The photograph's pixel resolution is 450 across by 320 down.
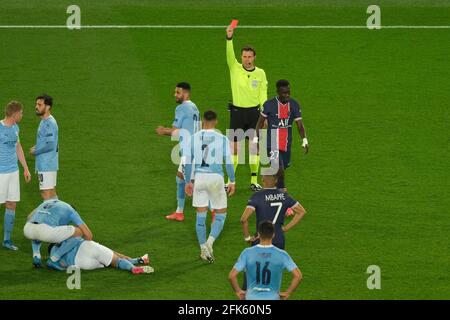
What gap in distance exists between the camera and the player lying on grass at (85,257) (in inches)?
746

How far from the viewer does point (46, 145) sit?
67.1ft

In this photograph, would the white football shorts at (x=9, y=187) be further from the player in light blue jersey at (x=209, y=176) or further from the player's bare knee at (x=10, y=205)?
the player in light blue jersey at (x=209, y=176)

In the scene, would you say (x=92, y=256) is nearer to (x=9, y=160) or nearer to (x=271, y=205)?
(x=9, y=160)

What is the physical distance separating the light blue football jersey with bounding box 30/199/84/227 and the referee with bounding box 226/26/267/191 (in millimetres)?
5721

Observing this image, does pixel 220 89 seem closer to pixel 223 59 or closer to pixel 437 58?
pixel 223 59

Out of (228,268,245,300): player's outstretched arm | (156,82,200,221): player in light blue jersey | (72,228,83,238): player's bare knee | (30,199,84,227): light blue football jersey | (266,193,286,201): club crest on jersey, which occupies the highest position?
(156,82,200,221): player in light blue jersey

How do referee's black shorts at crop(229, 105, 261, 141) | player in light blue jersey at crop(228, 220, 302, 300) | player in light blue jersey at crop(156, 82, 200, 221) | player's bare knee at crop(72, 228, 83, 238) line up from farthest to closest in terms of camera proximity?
1. referee's black shorts at crop(229, 105, 261, 141)
2. player in light blue jersey at crop(156, 82, 200, 221)
3. player's bare knee at crop(72, 228, 83, 238)
4. player in light blue jersey at crop(228, 220, 302, 300)

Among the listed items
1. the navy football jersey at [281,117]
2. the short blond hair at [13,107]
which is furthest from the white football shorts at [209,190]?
the short blond hair at [13,107]

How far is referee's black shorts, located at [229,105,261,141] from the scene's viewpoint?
23781 mm

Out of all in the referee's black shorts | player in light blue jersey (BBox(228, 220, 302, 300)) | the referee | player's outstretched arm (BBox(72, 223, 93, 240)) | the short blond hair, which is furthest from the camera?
the referee's black shorts

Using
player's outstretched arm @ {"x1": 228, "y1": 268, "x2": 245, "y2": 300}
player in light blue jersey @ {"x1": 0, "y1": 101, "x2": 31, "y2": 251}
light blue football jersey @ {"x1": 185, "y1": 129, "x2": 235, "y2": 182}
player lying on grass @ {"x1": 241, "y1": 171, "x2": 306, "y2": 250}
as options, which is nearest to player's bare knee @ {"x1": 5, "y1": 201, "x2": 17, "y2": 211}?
player in light blue jersey @ {"x1": 0, "y1": 101, "x2": 31, "y2": 251}

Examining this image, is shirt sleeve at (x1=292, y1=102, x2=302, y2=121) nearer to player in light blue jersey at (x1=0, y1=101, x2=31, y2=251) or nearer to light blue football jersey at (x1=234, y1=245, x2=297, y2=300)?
player in light blue jersey at (x1=0, y1=101, x2=31, y2=251)

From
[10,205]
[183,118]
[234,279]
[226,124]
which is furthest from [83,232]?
[226,124]

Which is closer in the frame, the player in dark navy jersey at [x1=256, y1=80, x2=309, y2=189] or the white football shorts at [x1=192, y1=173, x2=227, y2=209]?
the white football shorts at [x1=192, y1=173, x2=227, y2=209]
